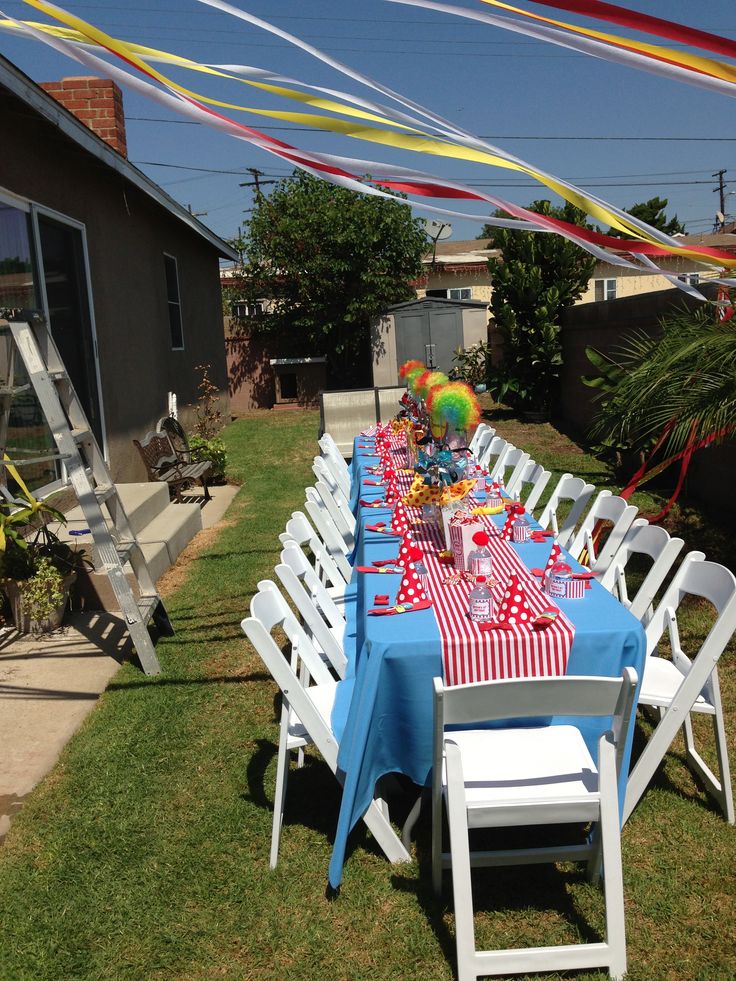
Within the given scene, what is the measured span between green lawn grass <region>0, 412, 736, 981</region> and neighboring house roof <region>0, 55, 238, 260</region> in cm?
417

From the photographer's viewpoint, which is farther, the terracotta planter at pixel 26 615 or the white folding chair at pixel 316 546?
the terracotta planter at pixel 26 615

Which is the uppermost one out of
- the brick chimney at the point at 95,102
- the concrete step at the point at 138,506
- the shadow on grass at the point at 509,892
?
the brick chimney at the point at 95,102

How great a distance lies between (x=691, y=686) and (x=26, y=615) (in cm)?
390

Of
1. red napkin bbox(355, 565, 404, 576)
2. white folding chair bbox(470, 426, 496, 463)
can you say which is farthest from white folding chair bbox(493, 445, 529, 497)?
red napkin bbox(355, 565, 404, 576)

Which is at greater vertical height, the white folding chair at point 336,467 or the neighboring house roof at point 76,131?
the neighboring house roof at point 76,131

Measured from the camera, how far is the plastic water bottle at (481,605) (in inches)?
117

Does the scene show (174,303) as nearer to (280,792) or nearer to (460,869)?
(280,792)

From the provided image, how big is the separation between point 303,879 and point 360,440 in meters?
6.05

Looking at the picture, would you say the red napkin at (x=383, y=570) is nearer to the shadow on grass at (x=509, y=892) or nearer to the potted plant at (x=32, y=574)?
the shadow on grass at (x=509, y=892)

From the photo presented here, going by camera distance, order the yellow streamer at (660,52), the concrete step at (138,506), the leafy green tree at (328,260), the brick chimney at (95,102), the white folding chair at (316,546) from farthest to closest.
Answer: the leafy green tree at (328,260), the brick chimney at (95,102), the concrete step at (138,506), the white folding chair at (316,546), the yellow streamer at (660,52)

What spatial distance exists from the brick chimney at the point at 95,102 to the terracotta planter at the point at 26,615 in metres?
6.28

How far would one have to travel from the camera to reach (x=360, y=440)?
8.53 meters

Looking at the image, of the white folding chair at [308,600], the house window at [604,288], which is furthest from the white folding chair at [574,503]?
the house window at [604,288]

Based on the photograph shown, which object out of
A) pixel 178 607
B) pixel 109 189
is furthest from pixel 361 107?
pixel 109 189
